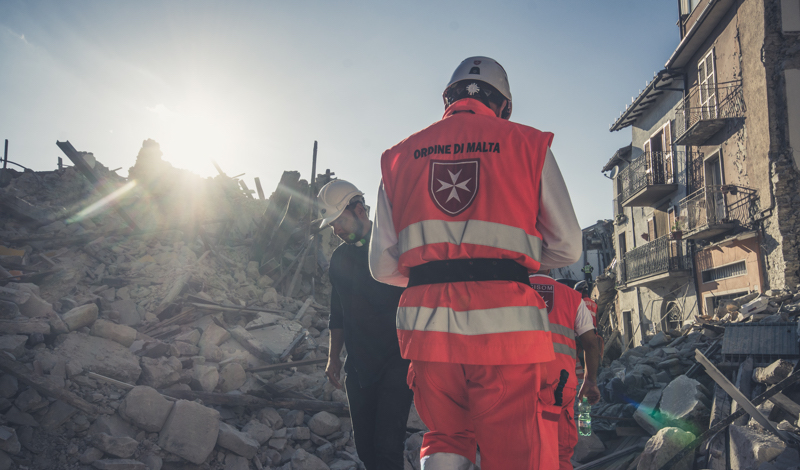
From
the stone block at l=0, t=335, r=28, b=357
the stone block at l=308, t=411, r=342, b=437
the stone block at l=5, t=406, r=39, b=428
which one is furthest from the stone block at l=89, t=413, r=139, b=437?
the stone block at l=308, t=411, r=342, b=437

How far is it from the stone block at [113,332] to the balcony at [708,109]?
45.6 ft

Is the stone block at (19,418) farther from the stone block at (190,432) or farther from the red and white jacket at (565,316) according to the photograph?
the red and white jacket at (565,316)

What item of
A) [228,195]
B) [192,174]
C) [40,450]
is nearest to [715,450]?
[40,450]

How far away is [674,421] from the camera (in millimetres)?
4762

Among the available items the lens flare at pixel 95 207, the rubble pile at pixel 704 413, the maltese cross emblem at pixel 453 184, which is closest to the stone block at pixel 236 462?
the rubble pile at pixel 704 413

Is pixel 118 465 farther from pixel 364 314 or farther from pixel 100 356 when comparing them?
pixel 364 314

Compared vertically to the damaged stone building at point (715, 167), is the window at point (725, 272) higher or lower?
lower

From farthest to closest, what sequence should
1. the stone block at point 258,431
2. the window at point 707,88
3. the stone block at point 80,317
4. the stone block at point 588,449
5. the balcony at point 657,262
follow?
the balcony at point 657,262 < the window at point 707,88 < the stone block at point 80,317 < the stone block at point 588,449 < the stone block at point 258,431

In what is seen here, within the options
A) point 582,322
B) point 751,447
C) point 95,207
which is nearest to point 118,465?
point 582,322

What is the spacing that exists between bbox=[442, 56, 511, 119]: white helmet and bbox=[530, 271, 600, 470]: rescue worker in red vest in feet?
6.27

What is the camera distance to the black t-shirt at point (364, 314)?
3281 millimetres

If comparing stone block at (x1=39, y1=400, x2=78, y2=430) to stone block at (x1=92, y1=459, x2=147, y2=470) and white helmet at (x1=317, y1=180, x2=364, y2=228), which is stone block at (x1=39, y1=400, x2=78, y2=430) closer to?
stone block at (x1=92, y1=459, x2=147, y2=470)

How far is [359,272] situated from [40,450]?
3056mm

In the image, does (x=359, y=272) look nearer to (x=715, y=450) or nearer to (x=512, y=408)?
(x=512, y=408)
